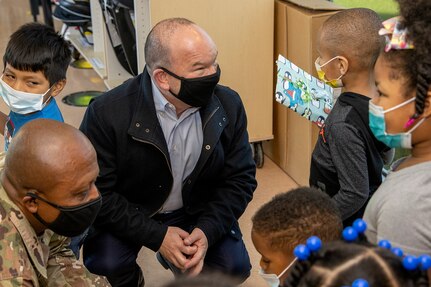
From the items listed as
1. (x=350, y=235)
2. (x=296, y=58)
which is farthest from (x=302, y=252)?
(x=296, y=58)

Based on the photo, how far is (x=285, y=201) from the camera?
5.44 ft

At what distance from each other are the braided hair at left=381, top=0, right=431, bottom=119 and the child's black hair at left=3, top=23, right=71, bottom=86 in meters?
1.46

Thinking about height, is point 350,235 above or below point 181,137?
above

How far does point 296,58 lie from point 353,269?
222 centimetres

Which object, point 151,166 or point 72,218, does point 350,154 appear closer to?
point 151,166

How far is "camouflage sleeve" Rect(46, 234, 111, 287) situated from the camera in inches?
79.9

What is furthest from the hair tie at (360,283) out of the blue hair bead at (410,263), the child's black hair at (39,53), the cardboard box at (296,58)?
the cardboard box at (296,58)

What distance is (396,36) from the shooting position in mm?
1555

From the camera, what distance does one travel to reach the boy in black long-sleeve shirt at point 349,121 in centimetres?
208

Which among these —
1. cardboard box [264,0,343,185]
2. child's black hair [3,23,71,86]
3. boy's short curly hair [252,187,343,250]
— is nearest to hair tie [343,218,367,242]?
boy's short curly hair [252,187,343,250]

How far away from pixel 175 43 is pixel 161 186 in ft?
1.76

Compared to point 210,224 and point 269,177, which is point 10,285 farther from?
point 269,177

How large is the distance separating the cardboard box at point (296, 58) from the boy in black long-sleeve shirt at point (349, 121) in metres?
0.82

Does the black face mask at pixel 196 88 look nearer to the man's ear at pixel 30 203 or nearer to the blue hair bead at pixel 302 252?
the man's ear at pixel 30 203
